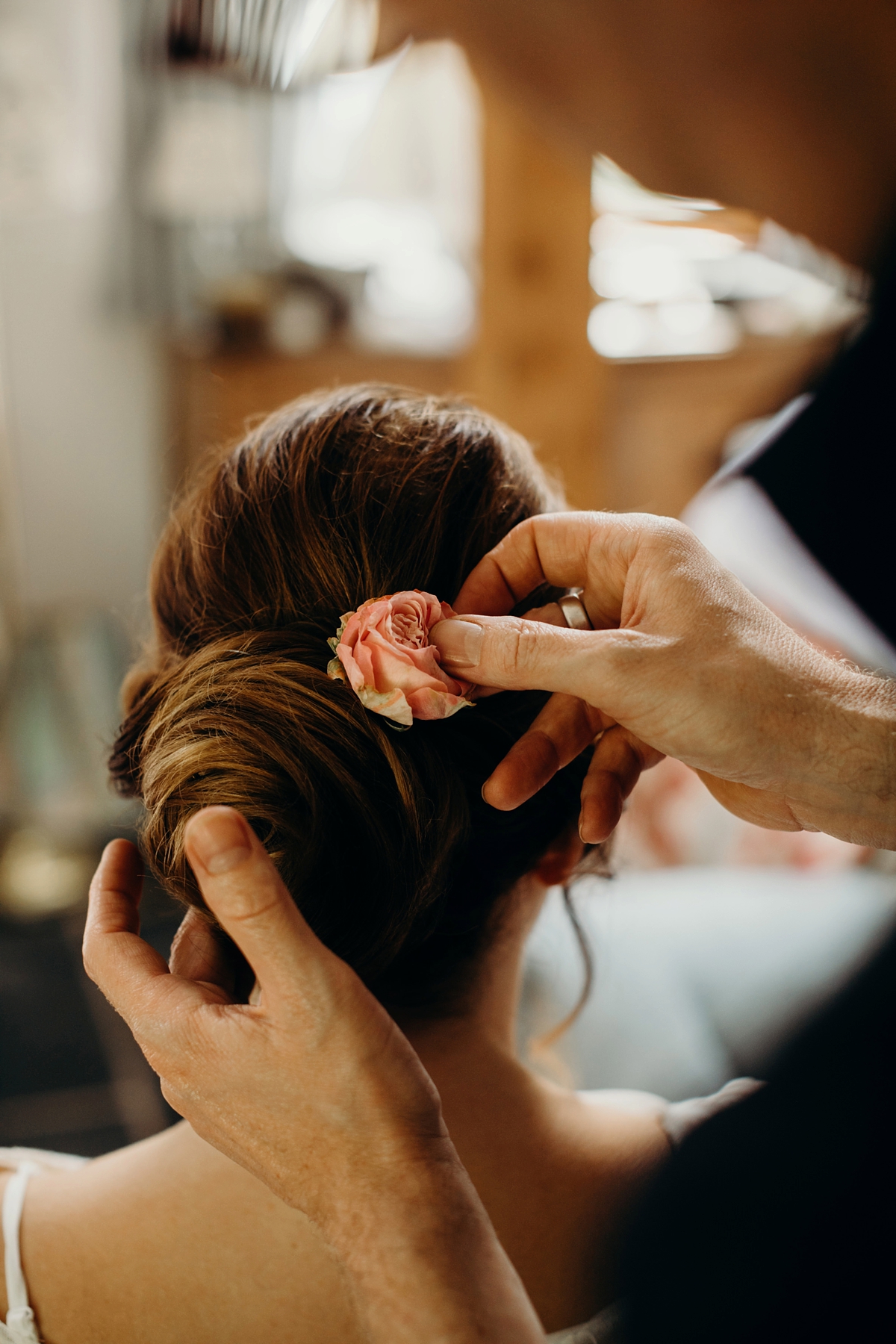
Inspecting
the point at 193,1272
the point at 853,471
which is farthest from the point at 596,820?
the point at 853,471

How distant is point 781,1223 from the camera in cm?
85

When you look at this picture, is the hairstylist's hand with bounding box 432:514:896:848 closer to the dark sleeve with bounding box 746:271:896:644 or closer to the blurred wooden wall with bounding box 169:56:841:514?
the dark sleeve with bounding box 746:271:896:644

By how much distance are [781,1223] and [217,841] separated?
26.2 inches

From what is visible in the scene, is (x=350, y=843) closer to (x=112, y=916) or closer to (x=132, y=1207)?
(x=112, y=916)

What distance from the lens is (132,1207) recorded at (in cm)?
78

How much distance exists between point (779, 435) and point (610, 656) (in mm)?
848

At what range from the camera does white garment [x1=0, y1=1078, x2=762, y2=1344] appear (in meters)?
0.77

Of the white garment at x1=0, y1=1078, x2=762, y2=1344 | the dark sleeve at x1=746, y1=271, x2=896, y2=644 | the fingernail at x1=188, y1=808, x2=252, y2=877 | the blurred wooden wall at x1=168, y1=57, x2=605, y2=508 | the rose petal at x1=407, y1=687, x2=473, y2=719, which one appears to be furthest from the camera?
the blurred wooden wall at x1=168, y1=57, x2=605, y2=508

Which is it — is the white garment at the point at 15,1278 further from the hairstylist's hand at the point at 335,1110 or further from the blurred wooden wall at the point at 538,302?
the blurred wooden wall at the point at 538,302

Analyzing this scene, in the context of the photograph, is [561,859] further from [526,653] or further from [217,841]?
[217,841]

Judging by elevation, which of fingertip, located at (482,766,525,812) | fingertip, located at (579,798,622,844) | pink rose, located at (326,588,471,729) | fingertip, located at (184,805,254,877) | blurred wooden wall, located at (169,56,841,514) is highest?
blurred wooden wall, located at (169,56,841,514)

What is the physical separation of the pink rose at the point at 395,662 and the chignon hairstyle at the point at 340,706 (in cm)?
3

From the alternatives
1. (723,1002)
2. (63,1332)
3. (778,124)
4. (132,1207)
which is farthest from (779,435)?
(63,1332)

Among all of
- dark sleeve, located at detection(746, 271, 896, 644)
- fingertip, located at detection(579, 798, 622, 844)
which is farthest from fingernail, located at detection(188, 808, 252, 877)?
dark sleeve, located at detection(746, 271, 896, 644)
